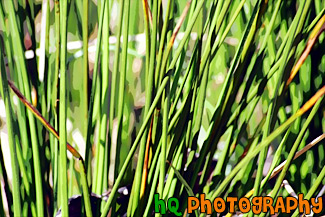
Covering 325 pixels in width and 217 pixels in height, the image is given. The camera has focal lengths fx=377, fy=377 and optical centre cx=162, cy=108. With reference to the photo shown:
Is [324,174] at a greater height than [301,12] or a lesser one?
lesser

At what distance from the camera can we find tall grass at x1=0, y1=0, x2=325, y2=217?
402mm

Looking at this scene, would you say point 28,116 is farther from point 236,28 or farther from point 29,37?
point 236,28

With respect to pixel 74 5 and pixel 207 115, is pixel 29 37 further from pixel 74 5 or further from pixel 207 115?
pixel 207 115

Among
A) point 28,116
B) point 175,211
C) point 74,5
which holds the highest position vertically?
point 74,5

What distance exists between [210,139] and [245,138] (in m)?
0.14

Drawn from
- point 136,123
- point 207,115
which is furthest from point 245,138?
point 136,123

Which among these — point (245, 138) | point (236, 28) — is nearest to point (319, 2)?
point (236, 28)

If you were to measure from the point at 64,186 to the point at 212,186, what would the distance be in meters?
0.21

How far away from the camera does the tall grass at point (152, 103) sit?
40 cm

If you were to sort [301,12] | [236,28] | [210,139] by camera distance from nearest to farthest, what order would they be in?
[301,12]
[210,139]
[236,28]

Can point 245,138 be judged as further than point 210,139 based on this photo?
Yes

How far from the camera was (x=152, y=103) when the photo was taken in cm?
40

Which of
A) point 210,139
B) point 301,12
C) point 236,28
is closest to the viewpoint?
point 301,12

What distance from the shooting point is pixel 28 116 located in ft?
1.56
